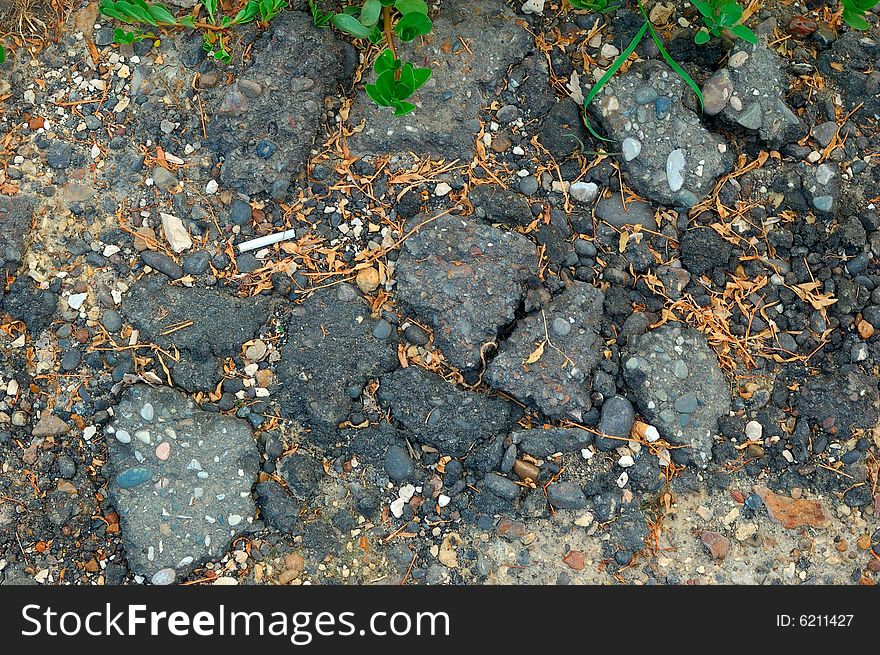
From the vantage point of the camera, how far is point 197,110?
261 centimetres

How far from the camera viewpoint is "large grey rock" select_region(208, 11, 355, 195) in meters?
2.56

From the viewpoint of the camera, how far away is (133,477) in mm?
2432

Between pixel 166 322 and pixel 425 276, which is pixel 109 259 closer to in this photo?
pixel 166 322

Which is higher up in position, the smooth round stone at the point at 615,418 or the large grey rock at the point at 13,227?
the large grey rock at the point at 13,227

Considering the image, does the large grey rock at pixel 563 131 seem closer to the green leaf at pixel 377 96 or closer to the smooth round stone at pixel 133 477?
the green leaf at pixel 377 96

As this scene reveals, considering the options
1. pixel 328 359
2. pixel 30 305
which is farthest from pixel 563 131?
pixel 30 305

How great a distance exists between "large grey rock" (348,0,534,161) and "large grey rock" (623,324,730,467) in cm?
86

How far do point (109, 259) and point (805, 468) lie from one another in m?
2.33

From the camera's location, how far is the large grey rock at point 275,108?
8.41 feet

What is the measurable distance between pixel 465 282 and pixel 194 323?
863 millimetres

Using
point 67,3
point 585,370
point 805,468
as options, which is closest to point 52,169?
point 67,3

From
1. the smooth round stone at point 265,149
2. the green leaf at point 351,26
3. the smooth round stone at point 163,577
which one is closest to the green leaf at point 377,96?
the green leaf at point 351,26

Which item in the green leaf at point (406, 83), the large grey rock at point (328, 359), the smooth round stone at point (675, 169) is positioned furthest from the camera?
the smooth round stone at point (675, 169)

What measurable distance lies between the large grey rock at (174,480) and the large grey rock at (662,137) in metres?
1.55
